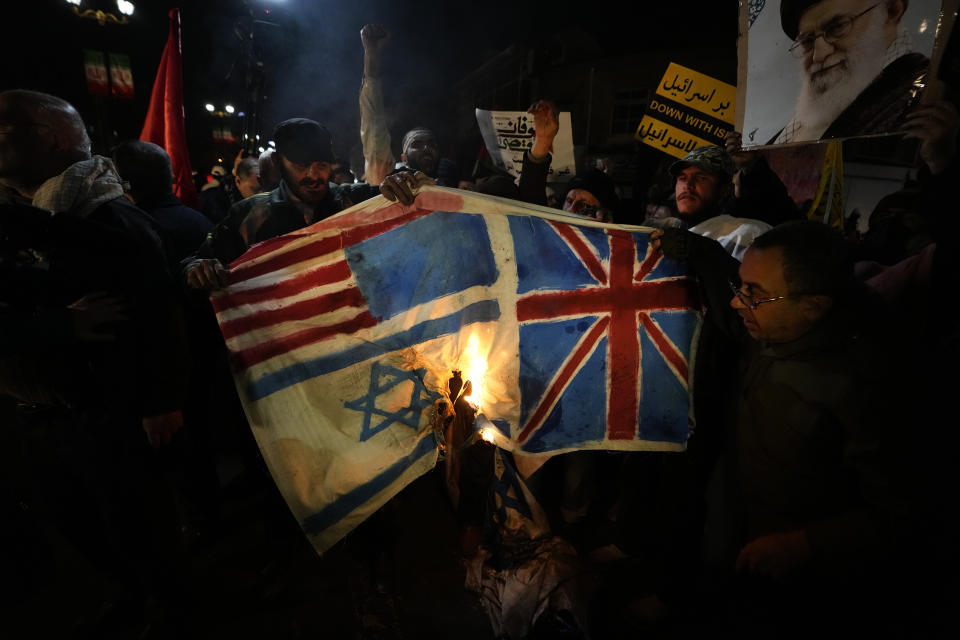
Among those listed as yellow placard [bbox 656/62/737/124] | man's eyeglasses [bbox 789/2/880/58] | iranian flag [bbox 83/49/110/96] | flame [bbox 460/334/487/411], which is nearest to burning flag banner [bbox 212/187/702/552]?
flame [bbox 460/334/487/411]

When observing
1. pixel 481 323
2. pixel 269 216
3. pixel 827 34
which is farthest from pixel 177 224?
pixel 827 34

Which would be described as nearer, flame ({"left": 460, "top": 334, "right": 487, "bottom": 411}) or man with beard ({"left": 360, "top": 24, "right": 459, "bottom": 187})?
flame ({"left": 460, "top": 334, "right": 487, "bottom": 411})

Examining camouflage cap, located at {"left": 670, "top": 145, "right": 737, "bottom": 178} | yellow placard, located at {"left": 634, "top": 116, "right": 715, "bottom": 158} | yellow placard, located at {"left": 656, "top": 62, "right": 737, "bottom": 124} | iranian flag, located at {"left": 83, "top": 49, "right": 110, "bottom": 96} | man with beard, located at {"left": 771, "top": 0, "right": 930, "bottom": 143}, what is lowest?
camouflage cap, located at {"left": 670, "top": 145, "right": 737, "bottom": 178}

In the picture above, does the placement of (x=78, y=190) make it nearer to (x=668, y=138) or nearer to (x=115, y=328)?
(x=115, y=328)

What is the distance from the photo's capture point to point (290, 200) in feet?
9.68

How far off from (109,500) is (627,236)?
9.76ft

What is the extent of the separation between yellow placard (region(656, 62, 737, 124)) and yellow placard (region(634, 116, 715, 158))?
0.26 meters

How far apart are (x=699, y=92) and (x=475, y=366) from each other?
14.5 feet

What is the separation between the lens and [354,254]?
2.42 meters

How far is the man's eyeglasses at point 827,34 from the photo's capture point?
2.15m

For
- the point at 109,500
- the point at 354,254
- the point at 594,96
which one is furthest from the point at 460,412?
the point at 594,96

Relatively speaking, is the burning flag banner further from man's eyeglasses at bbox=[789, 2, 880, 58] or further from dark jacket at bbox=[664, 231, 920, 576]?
man's eyeglasses at bbox=[789, 2, 880, 58]

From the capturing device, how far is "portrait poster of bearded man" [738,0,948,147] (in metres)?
1.99

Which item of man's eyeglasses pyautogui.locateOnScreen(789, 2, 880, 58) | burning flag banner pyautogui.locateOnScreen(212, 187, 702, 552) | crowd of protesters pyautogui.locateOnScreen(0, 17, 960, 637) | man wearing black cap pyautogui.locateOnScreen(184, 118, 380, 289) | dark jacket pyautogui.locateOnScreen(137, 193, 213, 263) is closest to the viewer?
crowd of protesters pyautogui.locateOnScreen(0, 17, 960, 637)
